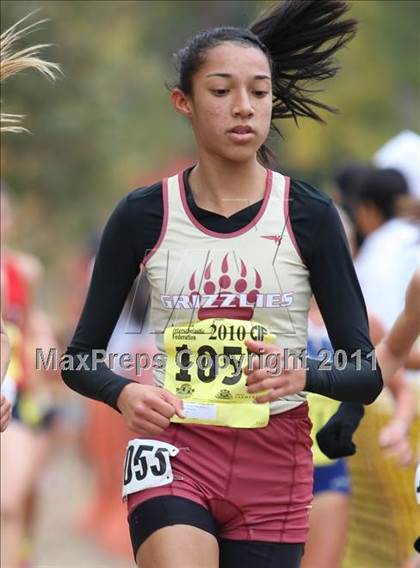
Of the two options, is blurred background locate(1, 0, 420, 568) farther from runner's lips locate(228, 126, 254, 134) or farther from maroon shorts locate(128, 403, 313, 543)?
runner's lips locate(228, 126, 254, 134)

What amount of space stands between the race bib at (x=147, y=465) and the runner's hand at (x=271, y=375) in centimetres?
43

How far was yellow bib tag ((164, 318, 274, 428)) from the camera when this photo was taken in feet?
15.3

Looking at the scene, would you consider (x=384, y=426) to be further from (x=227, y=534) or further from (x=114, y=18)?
(x=114, y=18)

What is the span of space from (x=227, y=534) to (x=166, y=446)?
317 mm

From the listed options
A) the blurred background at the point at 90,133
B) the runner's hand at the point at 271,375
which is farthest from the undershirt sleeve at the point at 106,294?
the blurred background at the point at 90,133

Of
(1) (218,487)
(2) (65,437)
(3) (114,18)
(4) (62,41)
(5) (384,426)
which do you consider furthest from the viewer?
(3) (114,18)

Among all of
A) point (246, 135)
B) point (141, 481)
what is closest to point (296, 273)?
point (246, 135)

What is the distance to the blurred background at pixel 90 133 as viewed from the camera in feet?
52.8

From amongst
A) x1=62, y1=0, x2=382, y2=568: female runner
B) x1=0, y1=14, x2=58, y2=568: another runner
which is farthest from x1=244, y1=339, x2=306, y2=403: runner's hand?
x1=0, y1=14, x2=58, y2=568: another runner

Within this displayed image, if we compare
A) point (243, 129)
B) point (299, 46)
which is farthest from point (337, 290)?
point (299, 46)

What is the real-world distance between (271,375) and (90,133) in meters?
15.8

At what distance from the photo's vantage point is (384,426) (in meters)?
6.91

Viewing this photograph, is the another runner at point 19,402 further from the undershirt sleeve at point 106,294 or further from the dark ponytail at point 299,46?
the undershirt sleeve at point 106,294
